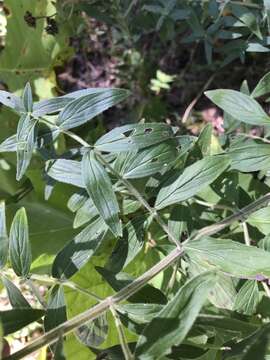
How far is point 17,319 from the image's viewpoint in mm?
887

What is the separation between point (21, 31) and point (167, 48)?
0.62 metres

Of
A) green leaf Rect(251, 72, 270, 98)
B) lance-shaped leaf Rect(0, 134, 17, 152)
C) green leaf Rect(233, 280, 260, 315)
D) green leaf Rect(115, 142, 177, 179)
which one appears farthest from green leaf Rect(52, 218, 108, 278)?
green leaf Rect(251, 72, 270, 98)

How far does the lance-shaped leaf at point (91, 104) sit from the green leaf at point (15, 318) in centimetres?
36

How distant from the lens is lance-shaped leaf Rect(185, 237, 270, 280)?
1.00 metres

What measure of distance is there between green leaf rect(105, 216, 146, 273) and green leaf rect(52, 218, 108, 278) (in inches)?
2.1

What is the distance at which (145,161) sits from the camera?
113 centimetres

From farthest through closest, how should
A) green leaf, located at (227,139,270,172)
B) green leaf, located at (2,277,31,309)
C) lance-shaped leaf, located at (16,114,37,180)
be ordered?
green leaf, located at (227,139,270,172) < lance-shaped leaf, located at (16,114,37,180) < green leaf, located at (2,277,31,309)

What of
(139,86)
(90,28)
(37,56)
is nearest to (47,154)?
(37,56)

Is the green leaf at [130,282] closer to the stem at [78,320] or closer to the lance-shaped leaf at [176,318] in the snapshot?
the stem at [78,320]

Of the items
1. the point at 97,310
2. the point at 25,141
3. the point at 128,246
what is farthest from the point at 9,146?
the point at 97,310

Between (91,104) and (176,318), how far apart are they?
1.52 feet

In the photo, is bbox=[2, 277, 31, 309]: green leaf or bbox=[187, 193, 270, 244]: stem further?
bbox=[187, 193, 270, 244]: stem

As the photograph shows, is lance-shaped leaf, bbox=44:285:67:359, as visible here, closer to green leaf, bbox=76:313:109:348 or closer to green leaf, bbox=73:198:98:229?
green leaf, bbox=76:313:109:348

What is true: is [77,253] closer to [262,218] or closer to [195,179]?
[195,179]
